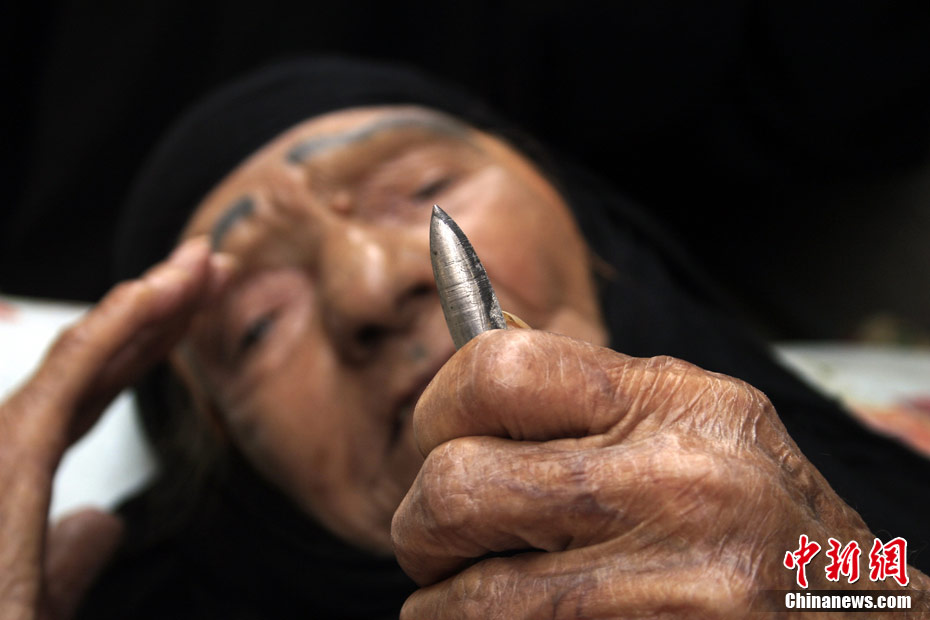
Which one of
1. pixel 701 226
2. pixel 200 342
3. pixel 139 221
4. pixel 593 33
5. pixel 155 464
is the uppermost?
pixel 593 33

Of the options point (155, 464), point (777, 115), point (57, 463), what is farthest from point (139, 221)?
point (777, 115)

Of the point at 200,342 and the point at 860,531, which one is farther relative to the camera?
the point at 200,342

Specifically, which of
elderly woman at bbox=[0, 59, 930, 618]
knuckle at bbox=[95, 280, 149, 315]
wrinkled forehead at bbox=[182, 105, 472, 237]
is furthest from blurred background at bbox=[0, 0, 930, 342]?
knuckle at bbox=[95, 280, 149, 315]

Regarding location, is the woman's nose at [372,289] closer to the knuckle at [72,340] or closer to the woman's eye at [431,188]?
the woman's eye at [431,188]

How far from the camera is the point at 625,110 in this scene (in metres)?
1.75

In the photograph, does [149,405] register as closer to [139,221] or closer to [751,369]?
[139,221]

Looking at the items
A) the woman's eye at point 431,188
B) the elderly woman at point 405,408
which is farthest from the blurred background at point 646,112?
the woman's eye at point 431,188

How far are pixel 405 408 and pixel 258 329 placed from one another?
24 cm

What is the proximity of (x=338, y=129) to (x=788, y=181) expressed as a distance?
1199 millimetres

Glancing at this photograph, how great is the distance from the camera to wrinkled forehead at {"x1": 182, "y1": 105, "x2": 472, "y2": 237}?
0.95 meters

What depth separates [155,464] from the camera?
A: 1.27 m

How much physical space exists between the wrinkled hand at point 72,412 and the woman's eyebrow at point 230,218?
53mm

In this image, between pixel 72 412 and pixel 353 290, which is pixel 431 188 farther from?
pixel 72 412

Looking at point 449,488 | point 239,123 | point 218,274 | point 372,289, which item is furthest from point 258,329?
point 449,488
